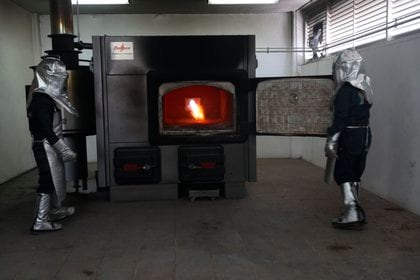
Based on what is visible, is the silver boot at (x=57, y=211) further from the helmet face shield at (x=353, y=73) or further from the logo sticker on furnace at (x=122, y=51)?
the helmet face shield at (x=353, y=73)

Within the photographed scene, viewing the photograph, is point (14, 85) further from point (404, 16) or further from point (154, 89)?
point (404, 16)

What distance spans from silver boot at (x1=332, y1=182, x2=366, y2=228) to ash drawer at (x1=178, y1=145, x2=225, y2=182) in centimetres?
137

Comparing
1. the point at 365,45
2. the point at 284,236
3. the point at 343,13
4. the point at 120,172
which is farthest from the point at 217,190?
the point at 343,13

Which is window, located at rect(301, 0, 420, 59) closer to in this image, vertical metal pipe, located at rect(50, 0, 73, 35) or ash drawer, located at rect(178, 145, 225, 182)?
ash drawer, located at rect(178, 145, 225, 182)

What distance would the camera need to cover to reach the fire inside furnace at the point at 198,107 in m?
4.70

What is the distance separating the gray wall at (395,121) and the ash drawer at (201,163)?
5.55 ft

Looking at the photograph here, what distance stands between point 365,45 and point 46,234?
3982 mm

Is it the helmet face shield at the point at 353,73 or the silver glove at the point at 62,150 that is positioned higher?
the helmet face shield at the point at 353,73

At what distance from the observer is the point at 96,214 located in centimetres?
427

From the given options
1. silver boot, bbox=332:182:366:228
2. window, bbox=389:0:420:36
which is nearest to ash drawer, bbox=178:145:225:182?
silver boot, bbox=332:182:366:228

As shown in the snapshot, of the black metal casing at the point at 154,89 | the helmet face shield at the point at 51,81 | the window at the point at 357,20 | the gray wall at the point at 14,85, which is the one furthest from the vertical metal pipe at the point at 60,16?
the window at the point at 357,20

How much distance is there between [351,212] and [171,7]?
4510 millimetres

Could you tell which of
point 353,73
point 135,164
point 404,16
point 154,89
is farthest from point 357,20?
point 135,164

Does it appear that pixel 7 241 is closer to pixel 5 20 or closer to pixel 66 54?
pixel 66 54
